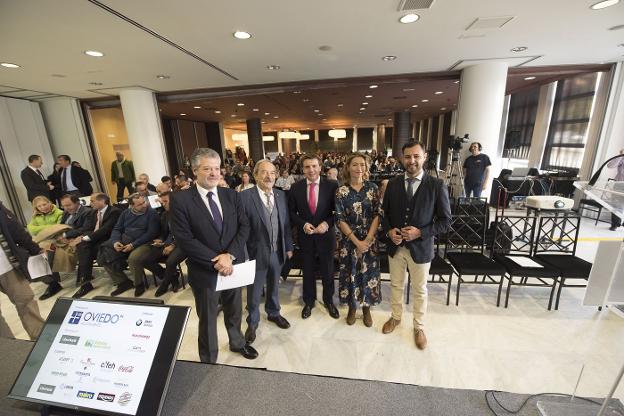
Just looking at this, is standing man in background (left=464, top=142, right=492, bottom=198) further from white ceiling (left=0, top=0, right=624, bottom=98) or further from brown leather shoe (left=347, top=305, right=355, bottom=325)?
brown leather shoe (left=347, top=305, right=355, bottom=325)

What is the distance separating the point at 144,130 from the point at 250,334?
18.5ft

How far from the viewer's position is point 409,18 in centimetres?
280

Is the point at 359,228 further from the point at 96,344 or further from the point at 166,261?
the point at 166,261

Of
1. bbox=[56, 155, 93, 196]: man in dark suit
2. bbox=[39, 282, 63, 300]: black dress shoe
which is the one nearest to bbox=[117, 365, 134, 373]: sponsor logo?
bbox=[39, 282, 63, 300]: black dress shoe

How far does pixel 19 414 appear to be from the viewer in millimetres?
672

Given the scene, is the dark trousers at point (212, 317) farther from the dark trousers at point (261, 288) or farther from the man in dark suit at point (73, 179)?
the man in dark suit at point (73, 179)

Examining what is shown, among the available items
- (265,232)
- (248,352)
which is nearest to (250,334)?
(248,352)

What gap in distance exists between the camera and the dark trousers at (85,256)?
3346mm

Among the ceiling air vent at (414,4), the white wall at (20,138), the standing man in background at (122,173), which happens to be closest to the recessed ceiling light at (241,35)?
the ceiling air vent at (414,4)

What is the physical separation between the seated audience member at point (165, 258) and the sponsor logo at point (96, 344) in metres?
2.51

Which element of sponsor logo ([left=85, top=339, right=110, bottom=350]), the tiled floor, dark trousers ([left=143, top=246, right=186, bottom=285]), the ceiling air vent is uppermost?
the ceiling air vent

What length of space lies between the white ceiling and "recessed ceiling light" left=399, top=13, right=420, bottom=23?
89 millimetres

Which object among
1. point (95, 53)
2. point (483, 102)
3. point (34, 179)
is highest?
point (95, 53)

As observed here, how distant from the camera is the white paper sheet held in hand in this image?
5.82 ft
